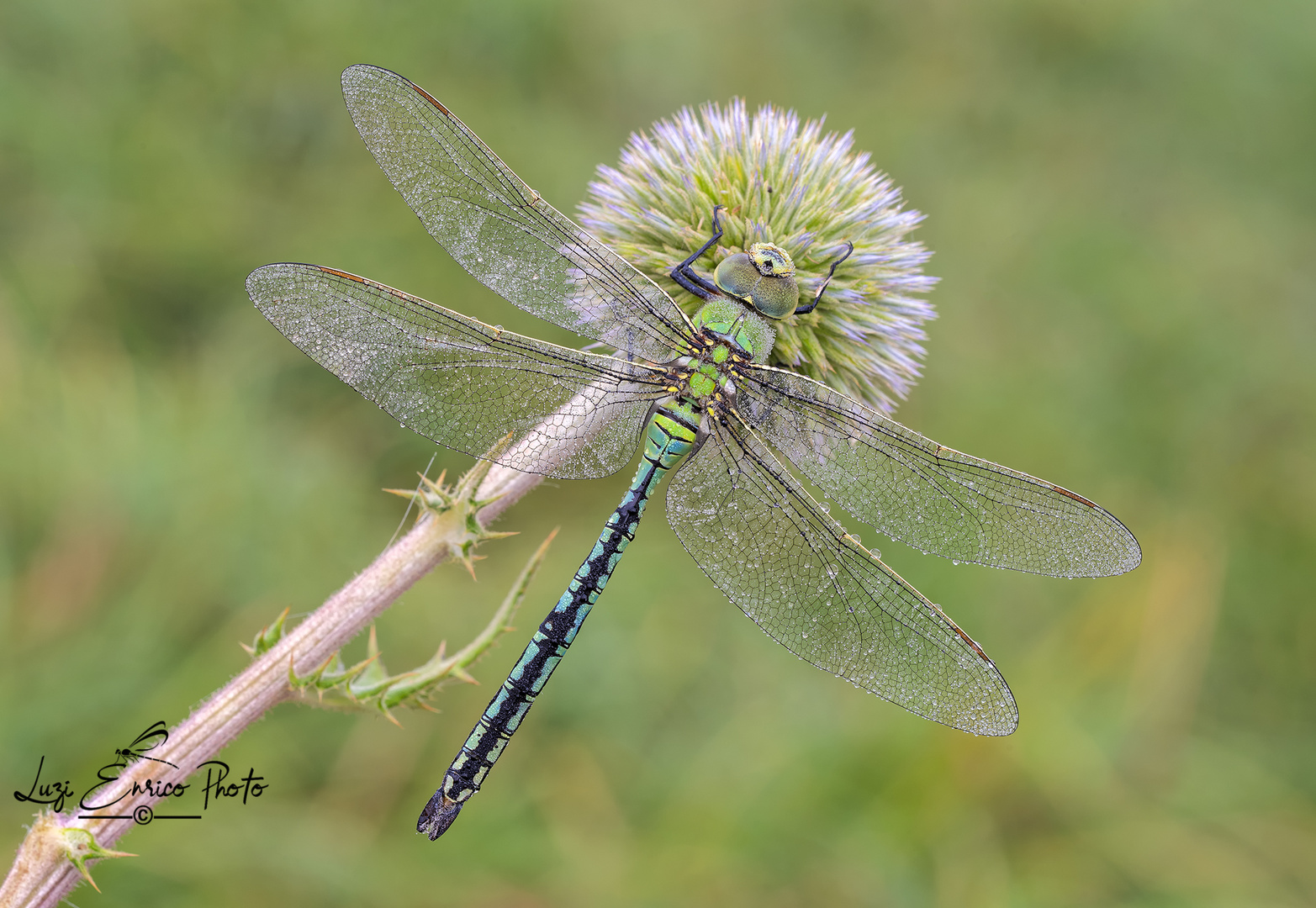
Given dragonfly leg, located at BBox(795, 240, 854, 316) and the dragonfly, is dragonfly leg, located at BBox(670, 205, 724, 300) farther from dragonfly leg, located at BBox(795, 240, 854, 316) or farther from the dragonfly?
dragonfly leg, located at BBox(795, 240, 854, 316)

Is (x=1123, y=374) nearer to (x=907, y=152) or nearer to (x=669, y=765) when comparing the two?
(x=907, y=152)

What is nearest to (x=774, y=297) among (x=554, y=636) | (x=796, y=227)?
(x=796, y=227)

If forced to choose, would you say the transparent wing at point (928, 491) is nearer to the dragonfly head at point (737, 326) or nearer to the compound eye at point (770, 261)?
the dragonfly head at point (737, 326)

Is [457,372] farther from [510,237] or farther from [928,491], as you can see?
[928,491]

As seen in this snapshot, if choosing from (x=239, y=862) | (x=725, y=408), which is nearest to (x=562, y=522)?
(x=239, y=862)

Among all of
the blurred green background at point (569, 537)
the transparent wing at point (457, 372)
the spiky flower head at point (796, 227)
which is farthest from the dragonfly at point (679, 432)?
the blurred green background at point (569, 537)

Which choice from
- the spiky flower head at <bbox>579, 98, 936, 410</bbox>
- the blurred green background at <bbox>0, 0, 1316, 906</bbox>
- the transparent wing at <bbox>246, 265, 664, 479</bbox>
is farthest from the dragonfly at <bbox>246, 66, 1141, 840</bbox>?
the blurred green background at <bbox>0, 0, 1316, 906</bbox>

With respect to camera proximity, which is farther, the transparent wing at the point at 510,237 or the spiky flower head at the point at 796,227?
the spiky flower head at the point at 796,227
